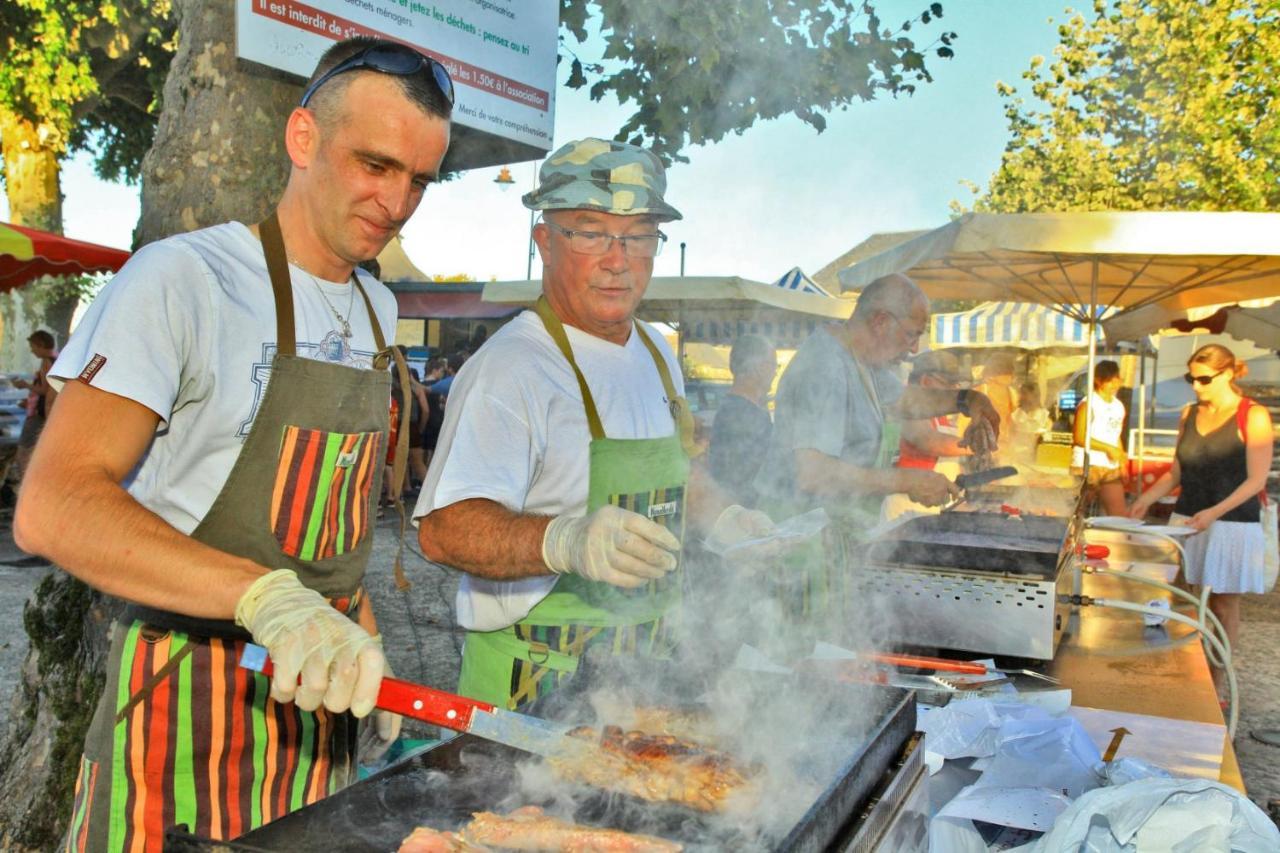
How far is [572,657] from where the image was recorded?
6.90 ft

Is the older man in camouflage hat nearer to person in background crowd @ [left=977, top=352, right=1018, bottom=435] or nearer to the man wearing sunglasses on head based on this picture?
the man wearing sunglasses on head

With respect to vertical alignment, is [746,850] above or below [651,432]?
below

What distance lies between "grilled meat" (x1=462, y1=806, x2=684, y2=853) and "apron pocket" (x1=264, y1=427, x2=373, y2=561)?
0.67 metres

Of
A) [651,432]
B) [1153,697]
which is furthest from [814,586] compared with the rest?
[1153,697]

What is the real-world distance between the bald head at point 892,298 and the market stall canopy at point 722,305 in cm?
581

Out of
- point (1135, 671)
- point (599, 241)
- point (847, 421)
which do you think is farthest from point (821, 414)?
point (599, 241)

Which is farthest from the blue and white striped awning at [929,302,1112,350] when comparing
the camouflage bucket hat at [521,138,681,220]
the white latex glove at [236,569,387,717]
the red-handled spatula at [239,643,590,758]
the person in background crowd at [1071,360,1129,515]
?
the white latex glove at [236,569,387,717]

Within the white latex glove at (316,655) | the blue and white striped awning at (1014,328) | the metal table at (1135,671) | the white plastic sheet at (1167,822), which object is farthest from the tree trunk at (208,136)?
the blue and white striped awning at (1014,328)

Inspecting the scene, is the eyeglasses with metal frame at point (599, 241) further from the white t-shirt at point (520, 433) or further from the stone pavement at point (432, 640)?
the stone pavement at point (432, 640)

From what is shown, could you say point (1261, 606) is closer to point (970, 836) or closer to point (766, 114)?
point (766, 114)

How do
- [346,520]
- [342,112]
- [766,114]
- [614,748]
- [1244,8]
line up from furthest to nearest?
1. [1244,8]
2. [766,114]
3. [346,520]
4. [342,112]
5. [614,748]

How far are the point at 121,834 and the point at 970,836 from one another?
1.57 meters

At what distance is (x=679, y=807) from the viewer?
149cm

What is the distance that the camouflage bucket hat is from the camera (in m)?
2.27
